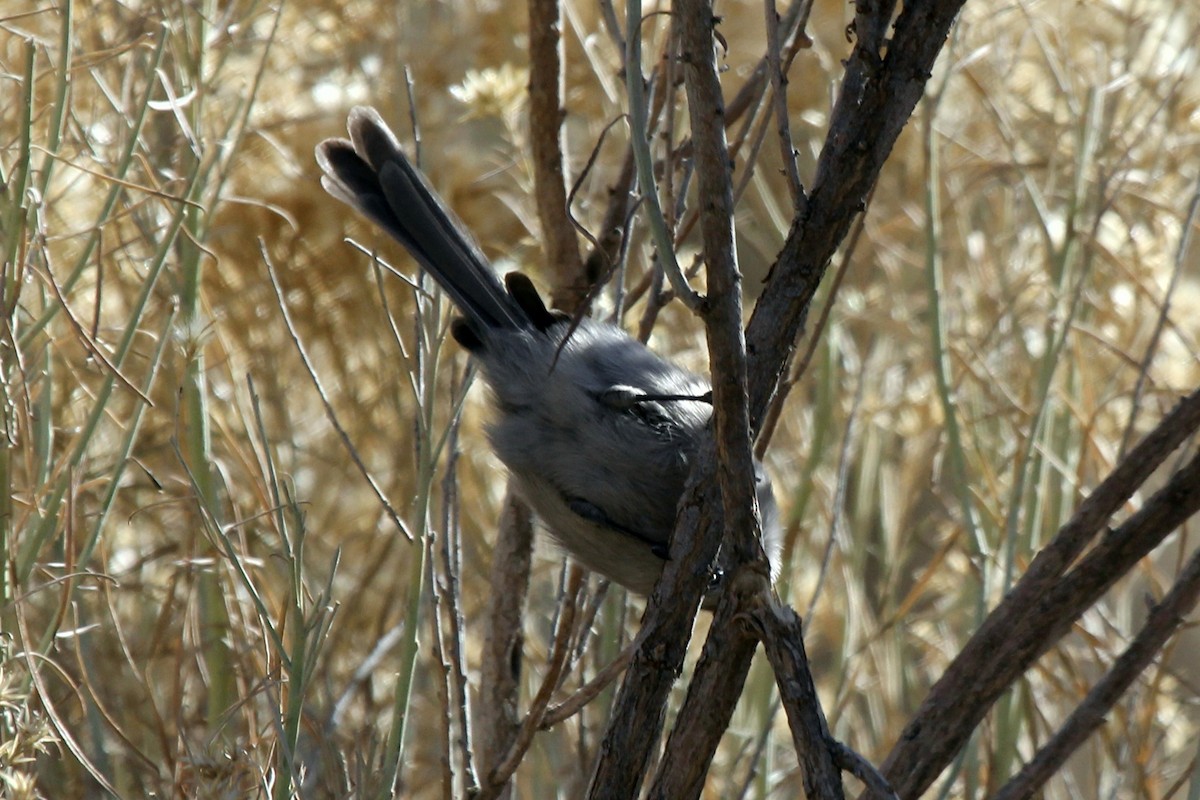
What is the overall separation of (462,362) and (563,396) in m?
1.60

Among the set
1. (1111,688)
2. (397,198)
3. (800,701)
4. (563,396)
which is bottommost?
(800,701)

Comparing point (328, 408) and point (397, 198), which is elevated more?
point (397, 198)

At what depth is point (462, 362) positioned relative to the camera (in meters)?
3.59

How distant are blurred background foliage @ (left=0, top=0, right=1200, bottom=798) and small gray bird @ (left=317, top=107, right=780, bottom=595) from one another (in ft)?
0.46

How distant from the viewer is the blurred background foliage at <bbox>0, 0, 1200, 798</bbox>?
197cm

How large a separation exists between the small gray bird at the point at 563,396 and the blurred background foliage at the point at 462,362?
0.14 meters

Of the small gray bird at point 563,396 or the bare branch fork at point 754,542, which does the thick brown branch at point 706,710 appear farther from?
the small gray bird at point 563,396

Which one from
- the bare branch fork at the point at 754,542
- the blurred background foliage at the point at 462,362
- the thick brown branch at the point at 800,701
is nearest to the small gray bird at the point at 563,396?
the blurred background foliage at the point at 462,362

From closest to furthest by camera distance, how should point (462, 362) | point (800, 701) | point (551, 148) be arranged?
1. point (800, 701)
2. point (551, 148)
3. point (462, 362)

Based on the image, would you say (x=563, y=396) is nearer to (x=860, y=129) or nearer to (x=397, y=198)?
(x=397, y=198)

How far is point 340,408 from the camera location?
372 cm

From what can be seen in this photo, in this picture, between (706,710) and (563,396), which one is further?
(563,396)

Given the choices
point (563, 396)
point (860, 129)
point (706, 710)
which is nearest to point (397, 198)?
point (563, 396)

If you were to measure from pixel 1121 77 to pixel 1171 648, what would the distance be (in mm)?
1347
